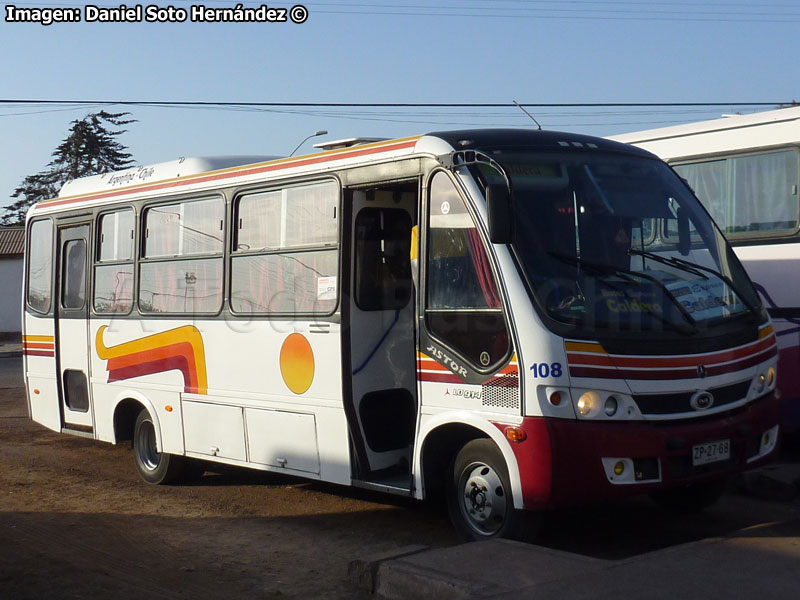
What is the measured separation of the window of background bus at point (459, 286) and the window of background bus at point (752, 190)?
14.7 ft

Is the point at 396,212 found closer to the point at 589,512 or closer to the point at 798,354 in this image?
the point at 589,512

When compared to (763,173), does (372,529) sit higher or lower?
lower

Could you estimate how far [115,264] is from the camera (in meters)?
11.1

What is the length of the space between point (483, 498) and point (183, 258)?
441cm

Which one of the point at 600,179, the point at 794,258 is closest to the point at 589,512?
the point at 600,179

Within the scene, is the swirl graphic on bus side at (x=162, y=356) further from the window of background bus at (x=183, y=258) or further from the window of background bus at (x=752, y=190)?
the window of background bus at (x=752, y=190)

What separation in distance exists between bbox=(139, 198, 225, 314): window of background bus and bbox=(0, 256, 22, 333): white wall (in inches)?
1342

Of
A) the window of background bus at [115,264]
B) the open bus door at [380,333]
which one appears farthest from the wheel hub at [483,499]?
the window of background bus at [115,264]

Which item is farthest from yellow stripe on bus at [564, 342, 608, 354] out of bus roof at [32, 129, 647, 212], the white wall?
the white wall

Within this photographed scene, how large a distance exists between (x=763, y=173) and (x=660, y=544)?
4772 mm

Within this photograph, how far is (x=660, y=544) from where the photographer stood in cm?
739

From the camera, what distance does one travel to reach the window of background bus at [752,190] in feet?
33.8

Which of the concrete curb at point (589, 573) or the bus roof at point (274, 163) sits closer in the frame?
the concrete curb at point (589, 573)

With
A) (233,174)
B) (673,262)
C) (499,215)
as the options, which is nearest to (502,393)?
(499,215)
